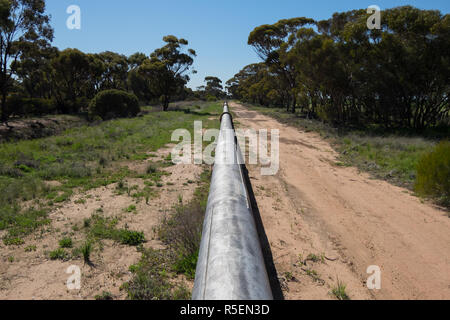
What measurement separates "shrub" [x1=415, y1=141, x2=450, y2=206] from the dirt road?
431mm

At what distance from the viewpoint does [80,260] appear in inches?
188

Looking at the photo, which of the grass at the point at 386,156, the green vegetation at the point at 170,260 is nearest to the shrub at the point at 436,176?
the grass at the point at 386,156

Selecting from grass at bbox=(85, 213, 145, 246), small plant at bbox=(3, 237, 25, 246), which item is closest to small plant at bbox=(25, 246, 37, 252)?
small plant at bbox=(3, 237, 25, 246)

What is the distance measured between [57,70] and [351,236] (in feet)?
147

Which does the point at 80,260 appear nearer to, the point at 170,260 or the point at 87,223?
the point at 87,223

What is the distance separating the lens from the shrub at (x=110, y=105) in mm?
29797

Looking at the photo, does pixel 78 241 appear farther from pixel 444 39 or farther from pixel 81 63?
pixel 81 63

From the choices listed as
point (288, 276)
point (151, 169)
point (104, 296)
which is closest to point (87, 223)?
point (104, 296)

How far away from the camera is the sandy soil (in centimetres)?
403

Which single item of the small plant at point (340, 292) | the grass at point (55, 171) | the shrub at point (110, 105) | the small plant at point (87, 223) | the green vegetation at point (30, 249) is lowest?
the small plant at point (340, 292)

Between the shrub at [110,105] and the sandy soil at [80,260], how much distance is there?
24931mm

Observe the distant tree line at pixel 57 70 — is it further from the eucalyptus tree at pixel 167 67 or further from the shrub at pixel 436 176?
the shrub at pixel 436 176
